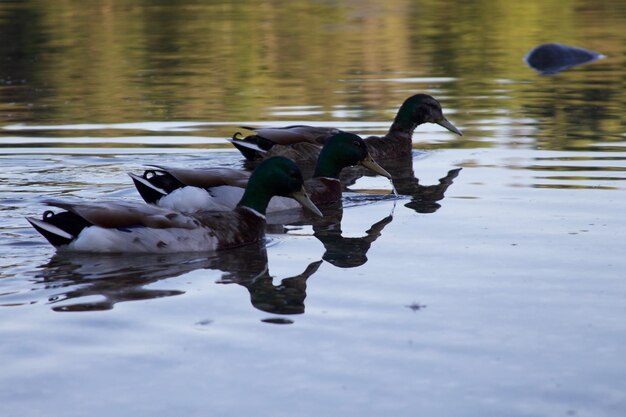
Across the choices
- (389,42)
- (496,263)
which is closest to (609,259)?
(496,263)

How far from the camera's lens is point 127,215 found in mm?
8391

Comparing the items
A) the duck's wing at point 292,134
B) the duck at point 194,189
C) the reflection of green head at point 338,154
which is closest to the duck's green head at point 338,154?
the reflection of green head at point 338,154

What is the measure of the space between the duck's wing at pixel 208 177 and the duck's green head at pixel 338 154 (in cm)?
126

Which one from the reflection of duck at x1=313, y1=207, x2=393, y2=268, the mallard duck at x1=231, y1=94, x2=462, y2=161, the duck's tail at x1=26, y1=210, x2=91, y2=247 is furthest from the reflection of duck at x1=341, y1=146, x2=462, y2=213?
the duck's tail at x1=26, y1=210, x2=91, y2=247

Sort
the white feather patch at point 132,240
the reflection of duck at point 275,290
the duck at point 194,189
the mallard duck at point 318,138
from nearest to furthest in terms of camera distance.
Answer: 1. the reflection of duck at point 275,290
2. the white feather patch at point 132,240
3. the duck at point 194,189
4. the mallard duck at point 318,138

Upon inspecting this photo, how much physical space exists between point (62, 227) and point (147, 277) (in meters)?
0.84

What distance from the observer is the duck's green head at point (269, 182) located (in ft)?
30.3

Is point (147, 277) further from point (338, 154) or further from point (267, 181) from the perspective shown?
point (338, 154)

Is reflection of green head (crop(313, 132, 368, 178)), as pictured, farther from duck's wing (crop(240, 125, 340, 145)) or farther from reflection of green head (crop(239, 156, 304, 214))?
reflection of green head (crop(239, 156, 304, 214))

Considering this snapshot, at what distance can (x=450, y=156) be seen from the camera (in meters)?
13.3

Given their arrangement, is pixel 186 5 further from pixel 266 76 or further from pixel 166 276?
pixel 166 276

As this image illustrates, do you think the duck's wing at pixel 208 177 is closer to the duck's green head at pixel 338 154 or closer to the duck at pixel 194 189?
the duck at pixel 194 189

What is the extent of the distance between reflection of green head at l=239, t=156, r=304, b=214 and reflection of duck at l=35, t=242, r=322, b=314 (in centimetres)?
42

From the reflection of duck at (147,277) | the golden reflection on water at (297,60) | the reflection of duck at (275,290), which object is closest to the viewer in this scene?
the reflection of duck at (275,290)
